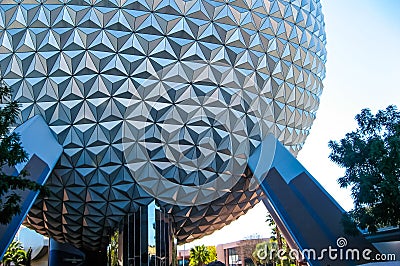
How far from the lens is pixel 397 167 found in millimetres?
13453

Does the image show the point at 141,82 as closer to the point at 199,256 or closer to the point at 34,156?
the point at 34,156

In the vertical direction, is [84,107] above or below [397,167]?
above

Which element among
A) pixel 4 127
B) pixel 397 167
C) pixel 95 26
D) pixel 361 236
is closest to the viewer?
pixel 4 127

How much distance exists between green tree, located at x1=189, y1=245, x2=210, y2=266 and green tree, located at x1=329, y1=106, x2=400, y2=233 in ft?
163

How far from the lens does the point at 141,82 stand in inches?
682

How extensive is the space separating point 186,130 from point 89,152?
4.05m

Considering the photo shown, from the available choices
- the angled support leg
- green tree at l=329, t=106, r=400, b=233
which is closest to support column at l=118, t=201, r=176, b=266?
the angled support leg

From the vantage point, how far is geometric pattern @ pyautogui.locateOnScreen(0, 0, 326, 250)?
675 inches

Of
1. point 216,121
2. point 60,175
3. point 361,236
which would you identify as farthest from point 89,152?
point 361,236

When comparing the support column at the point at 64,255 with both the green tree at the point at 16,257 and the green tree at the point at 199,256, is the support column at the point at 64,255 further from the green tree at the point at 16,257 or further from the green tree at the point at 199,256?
the green tree at the point at 199,256

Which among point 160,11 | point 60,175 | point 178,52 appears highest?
point 160,11

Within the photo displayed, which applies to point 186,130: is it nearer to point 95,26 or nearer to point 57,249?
point 95,26

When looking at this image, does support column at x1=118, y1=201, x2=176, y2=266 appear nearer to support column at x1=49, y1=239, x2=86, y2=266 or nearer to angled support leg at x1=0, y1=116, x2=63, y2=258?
angled support leg at x1=0, y1=116, x2=63, y2=258

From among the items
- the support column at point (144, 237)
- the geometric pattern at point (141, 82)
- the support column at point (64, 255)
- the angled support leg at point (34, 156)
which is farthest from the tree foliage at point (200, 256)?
the angled support leg at point (34, 156)
